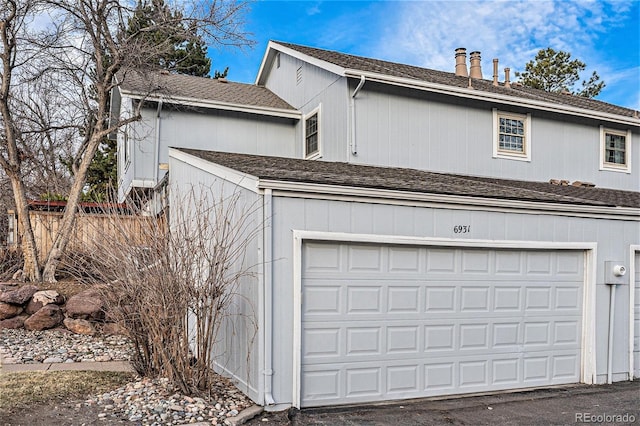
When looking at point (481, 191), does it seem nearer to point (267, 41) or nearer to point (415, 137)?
point (415, 137)

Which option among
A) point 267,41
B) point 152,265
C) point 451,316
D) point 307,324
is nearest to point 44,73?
point 267,41

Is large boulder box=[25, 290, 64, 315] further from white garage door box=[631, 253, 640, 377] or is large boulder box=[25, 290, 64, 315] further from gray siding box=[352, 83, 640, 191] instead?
white garage door box=[631, 253, 640, 377]

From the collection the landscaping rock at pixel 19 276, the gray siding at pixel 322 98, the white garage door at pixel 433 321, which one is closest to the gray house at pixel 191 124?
the gray siding at pixel 322 98

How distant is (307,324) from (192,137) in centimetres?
838

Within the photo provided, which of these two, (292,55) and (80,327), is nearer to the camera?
(80,327)

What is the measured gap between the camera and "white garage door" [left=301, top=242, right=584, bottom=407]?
23.1 feet

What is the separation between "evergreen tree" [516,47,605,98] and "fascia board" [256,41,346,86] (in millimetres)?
19946

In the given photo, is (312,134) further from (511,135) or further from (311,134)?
(511,135)

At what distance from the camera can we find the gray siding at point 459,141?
12.1m

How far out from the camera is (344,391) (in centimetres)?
707

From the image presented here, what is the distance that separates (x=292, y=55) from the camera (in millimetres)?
14562

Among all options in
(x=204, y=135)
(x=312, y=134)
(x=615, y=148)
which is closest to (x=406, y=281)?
(x=312, y=134)

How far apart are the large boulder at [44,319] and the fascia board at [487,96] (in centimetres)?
733

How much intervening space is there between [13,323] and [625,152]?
50.5 ft
